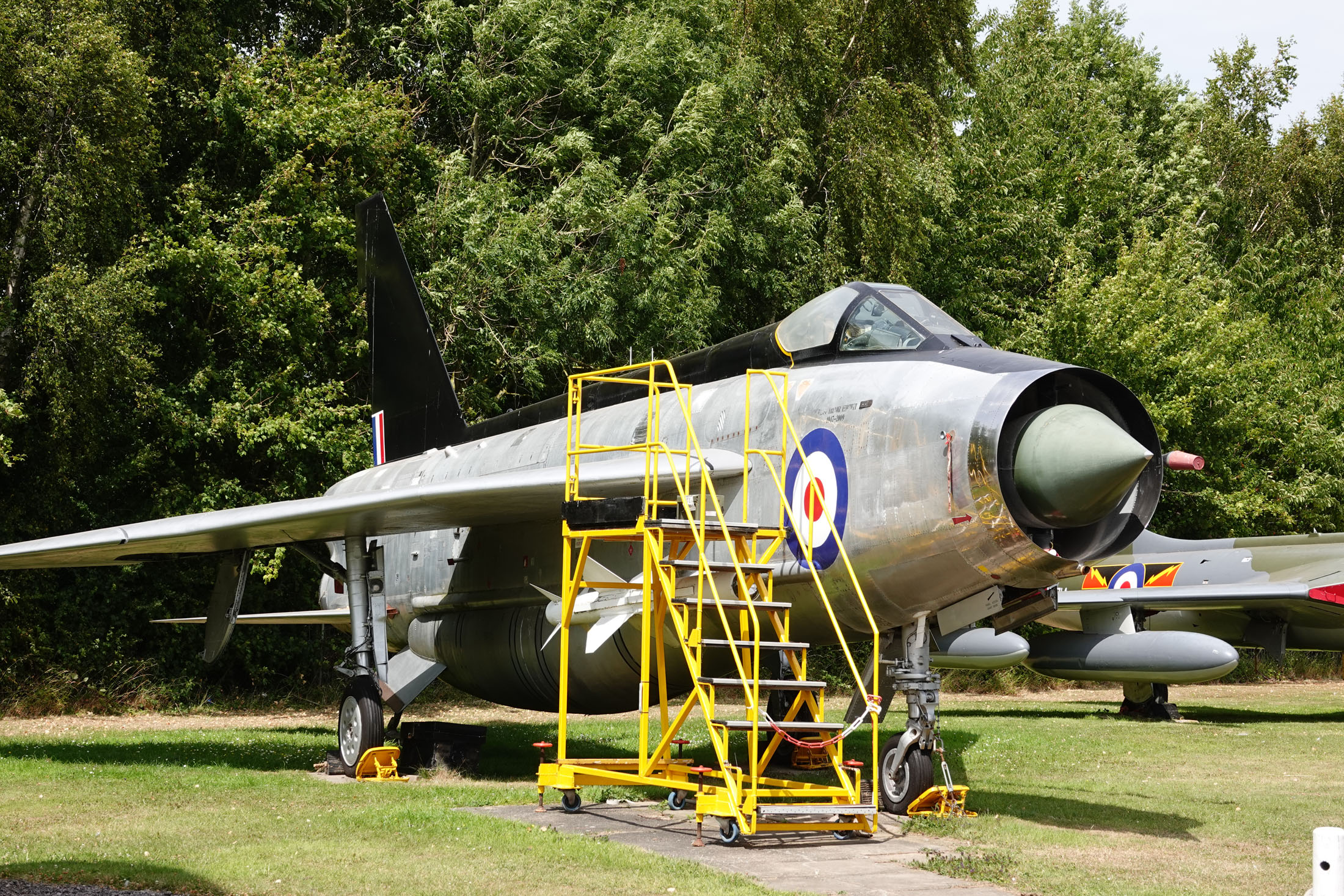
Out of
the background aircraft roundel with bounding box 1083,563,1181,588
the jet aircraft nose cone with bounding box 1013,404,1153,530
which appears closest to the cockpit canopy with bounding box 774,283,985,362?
the jet aircraft nose cone with bounding box 1013,404,1153,530

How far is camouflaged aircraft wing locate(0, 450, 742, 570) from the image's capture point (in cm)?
960

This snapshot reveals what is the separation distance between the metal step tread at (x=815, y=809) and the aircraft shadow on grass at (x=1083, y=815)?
1898 millimetres

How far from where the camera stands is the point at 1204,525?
92.1ft

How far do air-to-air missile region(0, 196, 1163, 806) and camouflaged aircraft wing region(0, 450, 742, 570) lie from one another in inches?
1.4

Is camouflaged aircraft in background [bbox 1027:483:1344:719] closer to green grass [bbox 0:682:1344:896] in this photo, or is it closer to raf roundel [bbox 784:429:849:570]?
green grass [bbox 0:682:1344:896]

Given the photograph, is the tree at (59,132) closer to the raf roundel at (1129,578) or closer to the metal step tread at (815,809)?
the metal step tread at (815,809)

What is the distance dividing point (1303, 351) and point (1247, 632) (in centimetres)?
1751

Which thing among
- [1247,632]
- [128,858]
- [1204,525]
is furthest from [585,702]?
[1204,525]

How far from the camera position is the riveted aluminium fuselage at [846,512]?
25.7ft

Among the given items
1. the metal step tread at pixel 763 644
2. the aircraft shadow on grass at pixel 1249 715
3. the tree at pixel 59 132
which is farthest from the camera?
the aircraft shadow on grass at pixel 1249 715

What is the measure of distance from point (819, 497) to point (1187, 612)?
14108mm

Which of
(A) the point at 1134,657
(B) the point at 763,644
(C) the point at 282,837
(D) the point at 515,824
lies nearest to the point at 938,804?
(B) the point at 763,644

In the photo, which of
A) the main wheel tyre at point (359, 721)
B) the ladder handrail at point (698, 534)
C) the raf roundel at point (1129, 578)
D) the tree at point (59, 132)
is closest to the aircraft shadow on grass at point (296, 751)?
the main wheel tyre at point (359, 721)

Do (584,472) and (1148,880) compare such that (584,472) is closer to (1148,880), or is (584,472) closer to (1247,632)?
(1148,880)
